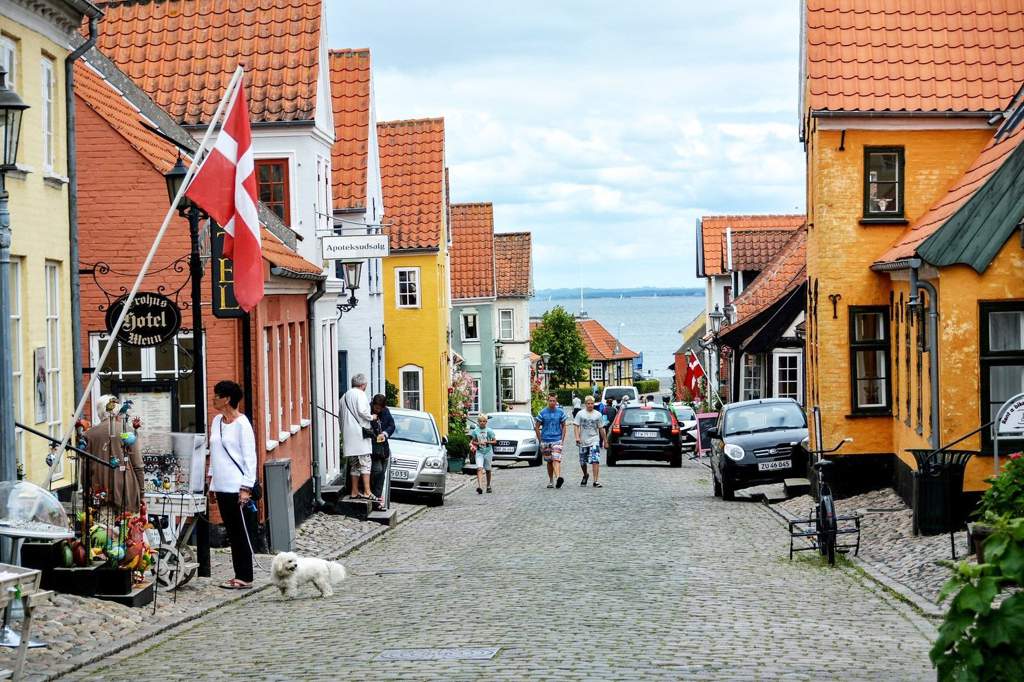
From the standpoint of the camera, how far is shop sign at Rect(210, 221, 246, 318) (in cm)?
1775

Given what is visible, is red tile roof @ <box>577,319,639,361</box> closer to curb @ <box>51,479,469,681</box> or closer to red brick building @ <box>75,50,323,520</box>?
red brick building @ <box>75,50,323,520</box>

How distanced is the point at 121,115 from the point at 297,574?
8.31 metres

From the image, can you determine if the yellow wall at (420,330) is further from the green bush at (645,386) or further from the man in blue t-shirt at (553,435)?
the green bush at (645,386)

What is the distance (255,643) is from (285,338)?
479 inches

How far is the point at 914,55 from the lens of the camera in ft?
84.0

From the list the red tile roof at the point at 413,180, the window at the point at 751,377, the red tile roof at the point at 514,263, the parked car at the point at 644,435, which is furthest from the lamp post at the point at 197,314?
the red tile roof at the point at 514,263

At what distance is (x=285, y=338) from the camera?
23.7 metres

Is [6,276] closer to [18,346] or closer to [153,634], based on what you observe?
[153,634]

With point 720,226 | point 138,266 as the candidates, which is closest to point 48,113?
point 138,266

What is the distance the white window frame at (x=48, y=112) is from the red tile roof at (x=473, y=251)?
48.0 metres

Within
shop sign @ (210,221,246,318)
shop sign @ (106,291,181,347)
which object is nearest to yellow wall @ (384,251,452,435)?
shop sign @ (210,221,246,318)

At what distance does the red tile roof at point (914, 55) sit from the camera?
24.7 metres

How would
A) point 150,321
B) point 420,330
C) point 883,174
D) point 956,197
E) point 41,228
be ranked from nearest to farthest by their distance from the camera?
point 41,228 → point 150,321 → point 956,197 → point 883,174 → point 420,330

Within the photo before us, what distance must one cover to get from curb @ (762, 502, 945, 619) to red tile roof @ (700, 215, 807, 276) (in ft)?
160
